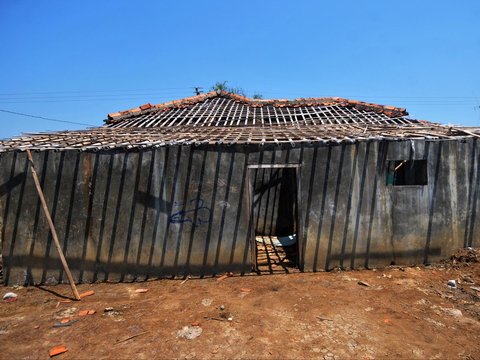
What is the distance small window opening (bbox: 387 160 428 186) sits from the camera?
7719mm

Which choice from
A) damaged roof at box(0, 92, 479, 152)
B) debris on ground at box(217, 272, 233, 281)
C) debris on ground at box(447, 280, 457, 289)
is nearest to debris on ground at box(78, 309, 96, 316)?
debris on ground at box(217, 272, 233, 281)

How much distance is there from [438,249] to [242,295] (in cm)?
501

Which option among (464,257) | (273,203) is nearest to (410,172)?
(464,257)

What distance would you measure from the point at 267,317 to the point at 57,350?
3481 millimetres

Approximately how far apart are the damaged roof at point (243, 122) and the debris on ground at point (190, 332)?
4.15 m

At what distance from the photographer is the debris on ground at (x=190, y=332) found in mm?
5156

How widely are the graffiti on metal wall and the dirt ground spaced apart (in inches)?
56.5

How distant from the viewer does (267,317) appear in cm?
566

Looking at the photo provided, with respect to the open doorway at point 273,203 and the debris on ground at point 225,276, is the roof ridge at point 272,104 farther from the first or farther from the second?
the debris on ground at point 225,276

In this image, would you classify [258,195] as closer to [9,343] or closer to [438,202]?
[438,202]

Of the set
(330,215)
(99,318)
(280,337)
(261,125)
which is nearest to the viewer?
(280,337)

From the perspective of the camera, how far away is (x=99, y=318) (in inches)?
232

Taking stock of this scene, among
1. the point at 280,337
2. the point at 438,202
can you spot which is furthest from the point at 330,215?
the point at 280,337

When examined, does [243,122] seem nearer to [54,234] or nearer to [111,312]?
[54,234]
